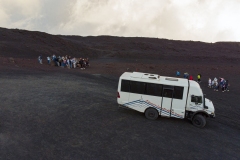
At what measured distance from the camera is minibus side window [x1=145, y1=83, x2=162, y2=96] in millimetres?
14656

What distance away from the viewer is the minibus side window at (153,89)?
1466 centimetres

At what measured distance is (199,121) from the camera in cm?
1450

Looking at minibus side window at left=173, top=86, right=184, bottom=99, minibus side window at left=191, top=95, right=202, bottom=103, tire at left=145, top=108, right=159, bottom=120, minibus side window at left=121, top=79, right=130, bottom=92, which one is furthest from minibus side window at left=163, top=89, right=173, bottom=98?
minibus side window at left=121, top=79, right=130, bottom=92

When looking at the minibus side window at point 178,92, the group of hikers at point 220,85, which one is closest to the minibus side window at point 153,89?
the minibus side window at point 178,92

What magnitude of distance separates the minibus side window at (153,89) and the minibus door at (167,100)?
35cm

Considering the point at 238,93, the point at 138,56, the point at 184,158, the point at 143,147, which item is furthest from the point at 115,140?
the point at 138,56

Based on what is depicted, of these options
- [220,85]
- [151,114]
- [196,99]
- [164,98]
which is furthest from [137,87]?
[220,85]

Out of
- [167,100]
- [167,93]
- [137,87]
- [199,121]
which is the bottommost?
[199,121]

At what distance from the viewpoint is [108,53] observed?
214 ft

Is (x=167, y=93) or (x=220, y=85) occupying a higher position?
(x=220, y=85)

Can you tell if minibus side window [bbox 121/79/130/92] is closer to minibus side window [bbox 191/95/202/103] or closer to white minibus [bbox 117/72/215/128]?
white minibus [bbox 117/72/215/128]

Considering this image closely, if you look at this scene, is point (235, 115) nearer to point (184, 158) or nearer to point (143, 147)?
point (184, 158)

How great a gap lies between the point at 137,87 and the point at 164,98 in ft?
6.85

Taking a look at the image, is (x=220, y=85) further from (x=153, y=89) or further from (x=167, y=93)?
(x=153, y=89)
